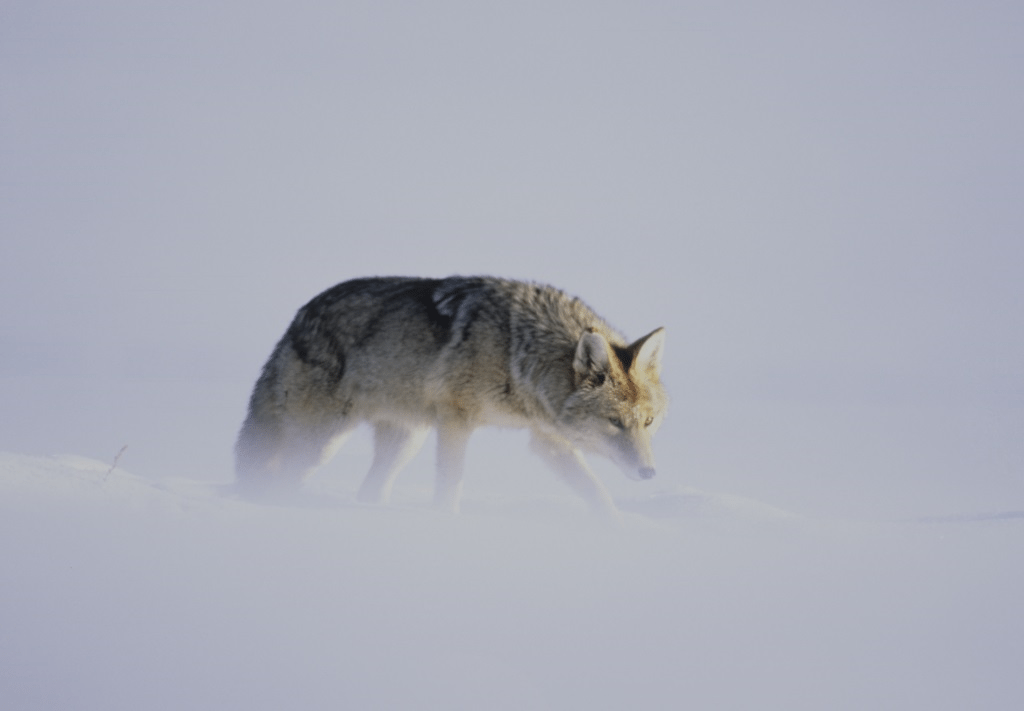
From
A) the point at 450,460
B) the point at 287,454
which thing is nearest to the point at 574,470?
the point at 450,460

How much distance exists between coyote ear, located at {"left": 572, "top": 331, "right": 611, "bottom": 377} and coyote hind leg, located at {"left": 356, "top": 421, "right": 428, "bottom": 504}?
2.00 m

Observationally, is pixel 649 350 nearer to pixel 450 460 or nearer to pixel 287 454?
pixel 450 460

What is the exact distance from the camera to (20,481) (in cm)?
546

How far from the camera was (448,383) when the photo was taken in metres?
7.77

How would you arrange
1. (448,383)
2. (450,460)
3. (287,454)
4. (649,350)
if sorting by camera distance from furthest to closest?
(287,454)
(448,383)
(450,460)
(649,350)

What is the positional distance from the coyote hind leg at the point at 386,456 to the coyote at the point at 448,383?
0.01m

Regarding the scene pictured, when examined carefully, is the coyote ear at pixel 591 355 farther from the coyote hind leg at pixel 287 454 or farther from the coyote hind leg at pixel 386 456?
the coyote hind leg at pixel 287 454

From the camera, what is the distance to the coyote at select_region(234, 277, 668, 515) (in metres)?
7.38

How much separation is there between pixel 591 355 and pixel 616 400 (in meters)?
0.43

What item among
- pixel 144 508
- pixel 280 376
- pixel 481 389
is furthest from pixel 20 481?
pixel 481 389

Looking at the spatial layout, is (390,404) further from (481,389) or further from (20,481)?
(20,481)

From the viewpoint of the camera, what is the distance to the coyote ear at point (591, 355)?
7.15 metres

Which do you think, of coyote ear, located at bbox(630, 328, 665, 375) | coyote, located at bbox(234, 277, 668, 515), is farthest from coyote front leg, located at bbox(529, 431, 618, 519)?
coyote ear, located at bbox(630, 328, 665, 375)

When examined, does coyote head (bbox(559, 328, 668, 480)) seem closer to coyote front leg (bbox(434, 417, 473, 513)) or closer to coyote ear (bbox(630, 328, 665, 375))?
coyote ear (bbox(630, 328, 665, 375))
